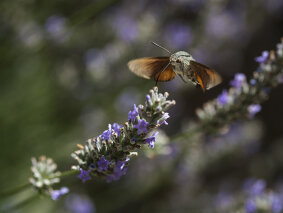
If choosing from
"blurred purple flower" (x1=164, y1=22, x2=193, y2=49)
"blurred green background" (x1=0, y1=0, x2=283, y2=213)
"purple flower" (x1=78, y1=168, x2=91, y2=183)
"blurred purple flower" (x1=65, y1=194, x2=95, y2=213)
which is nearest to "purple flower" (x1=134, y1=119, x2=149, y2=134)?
"purple flower" (x1=78, y1=168, x2=91, y2=183)

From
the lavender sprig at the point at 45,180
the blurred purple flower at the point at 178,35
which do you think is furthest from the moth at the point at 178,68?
the blurred purple flower at the point at 178,35

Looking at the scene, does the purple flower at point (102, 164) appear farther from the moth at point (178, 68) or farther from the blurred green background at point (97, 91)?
the blurred green background at point (97, 91)

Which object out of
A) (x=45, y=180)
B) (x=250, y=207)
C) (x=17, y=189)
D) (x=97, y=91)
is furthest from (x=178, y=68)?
(x=97, y=91)

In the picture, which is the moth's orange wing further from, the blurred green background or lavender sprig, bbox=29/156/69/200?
the blurred green background

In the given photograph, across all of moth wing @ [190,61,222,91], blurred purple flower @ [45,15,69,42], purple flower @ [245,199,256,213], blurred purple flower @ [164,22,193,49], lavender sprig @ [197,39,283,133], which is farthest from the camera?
blurred purple flower @ [164,22,193,49]

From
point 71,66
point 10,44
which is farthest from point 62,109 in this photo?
point 10,44

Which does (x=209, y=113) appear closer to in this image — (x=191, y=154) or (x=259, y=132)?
(x=191, y=154)
